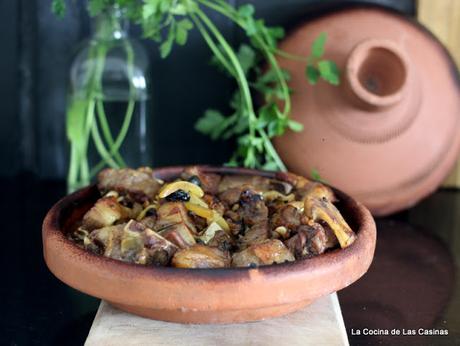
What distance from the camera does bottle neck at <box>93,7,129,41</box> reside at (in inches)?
49.4

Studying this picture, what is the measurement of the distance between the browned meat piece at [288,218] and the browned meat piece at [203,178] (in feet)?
0.44

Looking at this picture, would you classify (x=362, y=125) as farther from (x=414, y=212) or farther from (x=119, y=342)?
Result: (x=119, y=342)

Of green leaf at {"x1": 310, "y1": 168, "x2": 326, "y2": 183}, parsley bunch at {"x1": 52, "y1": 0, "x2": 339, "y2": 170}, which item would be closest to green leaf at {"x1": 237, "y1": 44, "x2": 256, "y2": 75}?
parsley bunch at {"x1": 52, "y1": 0, "x2": 339, "y2": 170}

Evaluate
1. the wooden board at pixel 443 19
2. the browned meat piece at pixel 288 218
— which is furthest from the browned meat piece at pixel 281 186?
the wooden board at pixel 443 19

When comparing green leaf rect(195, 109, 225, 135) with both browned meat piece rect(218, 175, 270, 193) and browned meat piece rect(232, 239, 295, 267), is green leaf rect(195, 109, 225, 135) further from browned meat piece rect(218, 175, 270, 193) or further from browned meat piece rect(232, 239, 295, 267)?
browned meat piece rect(232, 239, 295, 267)

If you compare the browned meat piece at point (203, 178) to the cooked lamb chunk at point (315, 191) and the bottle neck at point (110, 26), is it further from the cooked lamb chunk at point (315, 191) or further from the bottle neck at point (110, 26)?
the bottle neck at point (110, 26)

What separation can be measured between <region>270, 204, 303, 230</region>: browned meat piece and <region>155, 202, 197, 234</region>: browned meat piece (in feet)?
0.32

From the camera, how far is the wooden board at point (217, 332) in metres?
0.74

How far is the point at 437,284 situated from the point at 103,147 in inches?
26.1

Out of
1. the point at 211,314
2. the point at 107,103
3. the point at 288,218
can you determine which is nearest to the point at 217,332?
the point at 211,314

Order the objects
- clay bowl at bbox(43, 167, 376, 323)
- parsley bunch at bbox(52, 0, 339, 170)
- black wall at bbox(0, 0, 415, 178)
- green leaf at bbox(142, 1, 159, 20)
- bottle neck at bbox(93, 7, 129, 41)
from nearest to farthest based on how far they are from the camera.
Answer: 1. clay bowl at bbox(43, 167, 376, 323)
2. green leaf at bbox(142, 1, 159, 20)
3. parsley bunch at bbox(52, 0, 339, 170)
4. bottle neck at bbox(93, 7, 129, 41)
5. black wall at bbox(0, 0, 415, 178)

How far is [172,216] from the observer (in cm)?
78

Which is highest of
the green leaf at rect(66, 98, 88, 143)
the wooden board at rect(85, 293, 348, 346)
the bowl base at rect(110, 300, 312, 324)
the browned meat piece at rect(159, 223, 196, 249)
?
the browned meat piece at rect(159, 223, 196, 249)

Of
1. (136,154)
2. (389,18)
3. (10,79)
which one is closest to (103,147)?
(136,154)
